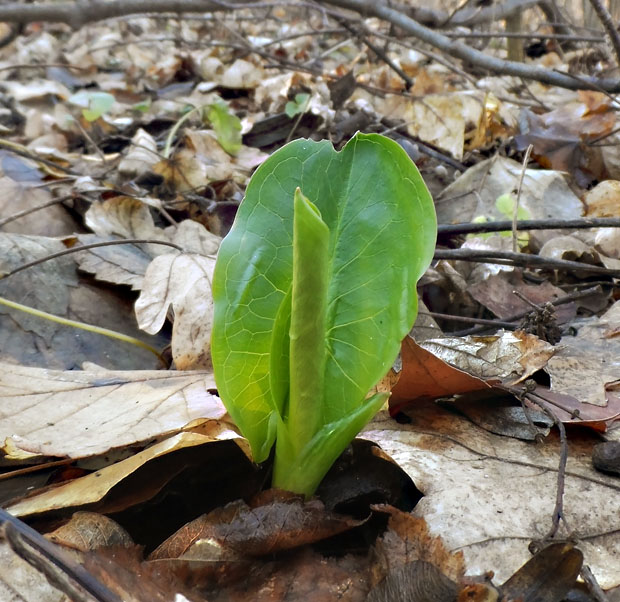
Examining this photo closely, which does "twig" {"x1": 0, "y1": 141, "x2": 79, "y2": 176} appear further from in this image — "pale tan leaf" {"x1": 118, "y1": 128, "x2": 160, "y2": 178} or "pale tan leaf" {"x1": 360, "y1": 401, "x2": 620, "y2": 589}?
"pale tan leaf" {"x1": 360, "y1": 401, "x2": 620, "y2": 589}

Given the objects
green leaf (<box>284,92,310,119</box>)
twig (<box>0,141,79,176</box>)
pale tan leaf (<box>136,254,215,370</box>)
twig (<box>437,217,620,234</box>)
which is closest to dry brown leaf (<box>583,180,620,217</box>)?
twig (<box>437,217,620,234</box>)

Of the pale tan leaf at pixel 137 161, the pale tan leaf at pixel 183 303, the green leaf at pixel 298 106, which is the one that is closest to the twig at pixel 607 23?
the green leaf at pixel 298 106

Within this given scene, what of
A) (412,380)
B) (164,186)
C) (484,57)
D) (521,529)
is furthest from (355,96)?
(521,529)

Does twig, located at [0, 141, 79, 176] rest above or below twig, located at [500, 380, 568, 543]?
above

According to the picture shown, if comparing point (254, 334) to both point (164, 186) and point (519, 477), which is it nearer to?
point (519, 477)

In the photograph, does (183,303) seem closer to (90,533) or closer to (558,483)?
(90,533)

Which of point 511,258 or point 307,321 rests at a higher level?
point 307,321

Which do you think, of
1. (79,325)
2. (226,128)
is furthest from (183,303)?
(226,128)
